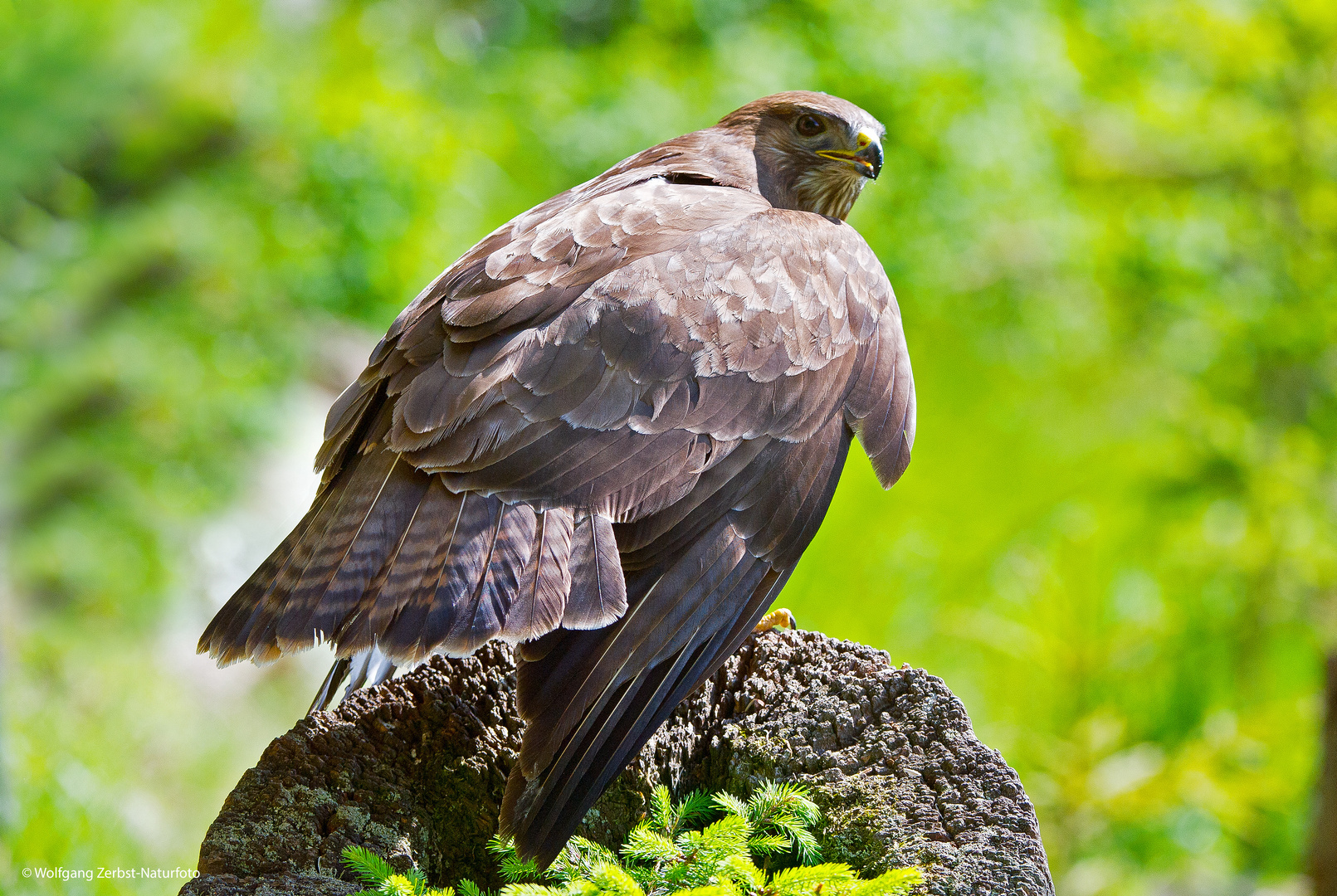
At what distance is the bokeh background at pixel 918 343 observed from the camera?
16.4 feet

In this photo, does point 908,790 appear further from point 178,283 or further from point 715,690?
point 178,283

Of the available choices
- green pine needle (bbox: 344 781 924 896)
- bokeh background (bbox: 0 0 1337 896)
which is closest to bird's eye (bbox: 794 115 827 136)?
green pine needle (bbox: 344 781 924 896)

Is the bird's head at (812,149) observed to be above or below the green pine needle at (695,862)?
above

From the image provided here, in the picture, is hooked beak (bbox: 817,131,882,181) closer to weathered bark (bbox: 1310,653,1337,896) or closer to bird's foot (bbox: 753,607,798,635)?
bird's foot (bbox: 753,607,798,635)

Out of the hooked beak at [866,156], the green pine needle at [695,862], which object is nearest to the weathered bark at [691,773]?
the green pine needle at [695,862]

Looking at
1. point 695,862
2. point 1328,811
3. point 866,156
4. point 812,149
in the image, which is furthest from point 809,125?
point 1328,811

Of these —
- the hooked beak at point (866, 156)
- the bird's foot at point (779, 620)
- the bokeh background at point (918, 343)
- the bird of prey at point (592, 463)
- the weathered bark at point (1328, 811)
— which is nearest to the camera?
the bird of prey at point (592, 463)

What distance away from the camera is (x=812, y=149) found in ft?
9.80

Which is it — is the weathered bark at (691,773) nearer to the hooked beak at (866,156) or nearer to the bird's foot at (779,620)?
the bird's foot at (779,620)

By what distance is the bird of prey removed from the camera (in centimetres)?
187

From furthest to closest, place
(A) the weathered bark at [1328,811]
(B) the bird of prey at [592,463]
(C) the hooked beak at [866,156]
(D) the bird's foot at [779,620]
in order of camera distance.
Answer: (A) the weathered bark at [1328,811]
(C) the hooked beak at [866,156]
(D) the bird's foot at [779,620]
(B) the bird of prey at [592,463]

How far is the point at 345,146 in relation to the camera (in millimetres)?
6562

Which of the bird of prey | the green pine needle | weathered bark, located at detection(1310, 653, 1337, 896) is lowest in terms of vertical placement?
the green pine needle

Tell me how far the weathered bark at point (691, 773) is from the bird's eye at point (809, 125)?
1.33 m
